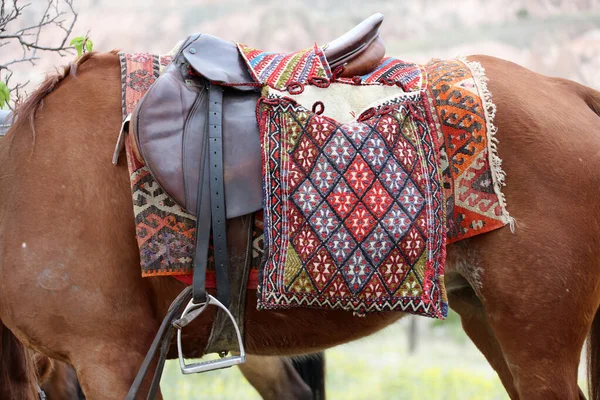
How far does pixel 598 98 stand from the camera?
8.41ft

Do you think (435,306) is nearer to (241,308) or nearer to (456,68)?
(241,308)

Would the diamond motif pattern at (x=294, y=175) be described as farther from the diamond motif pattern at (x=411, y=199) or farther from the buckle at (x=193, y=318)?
the buckle at (x=193, y=318)

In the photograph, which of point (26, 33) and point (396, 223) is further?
point (26, 33)

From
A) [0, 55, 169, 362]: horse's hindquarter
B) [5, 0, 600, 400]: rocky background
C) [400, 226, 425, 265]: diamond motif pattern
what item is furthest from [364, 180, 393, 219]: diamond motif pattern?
[5, 0, 600, 400]: rocky background

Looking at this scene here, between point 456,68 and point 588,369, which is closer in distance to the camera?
point 456,68

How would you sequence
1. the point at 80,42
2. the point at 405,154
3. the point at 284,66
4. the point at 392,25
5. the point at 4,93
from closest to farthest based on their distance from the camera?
the point at 405,154 → the point at 284,66 → the point at 4,93 → the point at 80,42 → the point at 392,25

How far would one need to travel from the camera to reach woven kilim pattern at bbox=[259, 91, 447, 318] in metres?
2.19

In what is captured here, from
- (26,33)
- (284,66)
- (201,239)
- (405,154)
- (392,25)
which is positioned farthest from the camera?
(392,25)

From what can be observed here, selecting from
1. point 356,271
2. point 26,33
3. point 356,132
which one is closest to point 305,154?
point 356,132

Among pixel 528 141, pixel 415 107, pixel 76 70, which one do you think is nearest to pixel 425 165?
pixel 415 107

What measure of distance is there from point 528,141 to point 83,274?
1.62 metres

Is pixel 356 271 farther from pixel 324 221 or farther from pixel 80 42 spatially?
pixel 80 42

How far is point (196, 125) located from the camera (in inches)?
89.0

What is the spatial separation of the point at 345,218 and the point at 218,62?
0.74 meters
